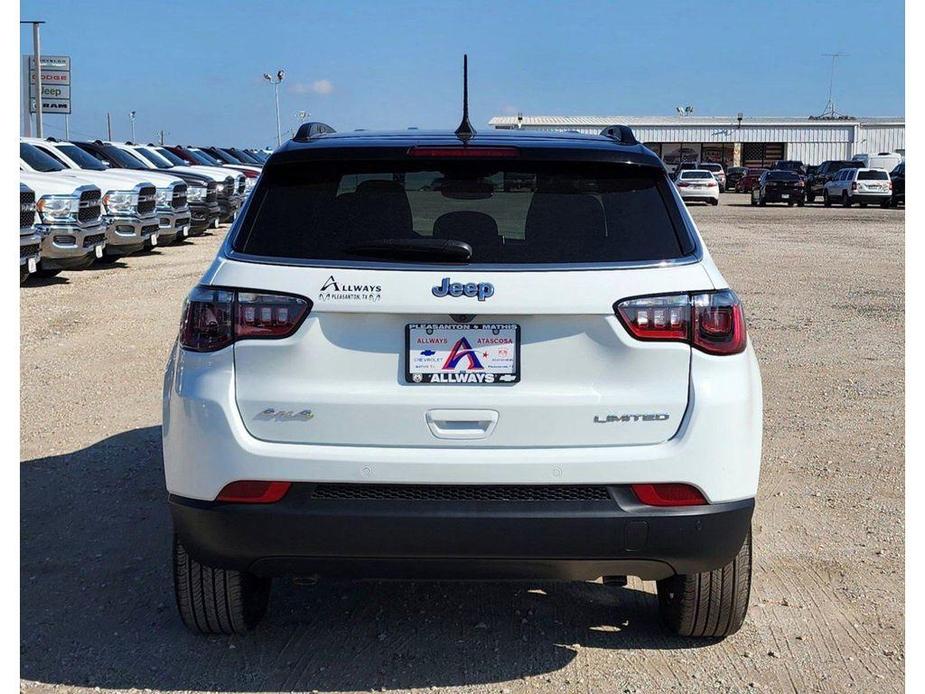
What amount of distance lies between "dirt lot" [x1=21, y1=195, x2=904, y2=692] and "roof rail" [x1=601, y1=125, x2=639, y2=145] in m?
1.83

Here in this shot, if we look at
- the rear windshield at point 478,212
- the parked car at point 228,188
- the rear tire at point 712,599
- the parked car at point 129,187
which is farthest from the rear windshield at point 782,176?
the rear windshield at point 478,212

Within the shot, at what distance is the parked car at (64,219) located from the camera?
55.5 ft

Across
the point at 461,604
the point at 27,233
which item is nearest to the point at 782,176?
the point at 27,233

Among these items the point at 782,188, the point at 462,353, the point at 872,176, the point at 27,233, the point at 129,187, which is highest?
the point at 872,176

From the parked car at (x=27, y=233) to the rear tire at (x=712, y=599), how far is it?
43.0ft

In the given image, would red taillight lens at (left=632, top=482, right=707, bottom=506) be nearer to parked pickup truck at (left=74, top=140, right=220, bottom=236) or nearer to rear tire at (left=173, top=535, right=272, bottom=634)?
rear tire at (left=173, top=535, right=272, bottom=634)

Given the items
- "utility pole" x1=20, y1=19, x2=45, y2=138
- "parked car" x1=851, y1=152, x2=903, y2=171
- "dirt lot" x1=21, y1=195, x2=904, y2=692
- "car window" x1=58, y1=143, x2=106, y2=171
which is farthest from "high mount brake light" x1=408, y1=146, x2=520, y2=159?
"parked car" x1=851, y1=152, x2=903, y2=171

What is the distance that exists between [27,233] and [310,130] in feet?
40.3

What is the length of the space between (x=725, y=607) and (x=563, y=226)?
1493 mm

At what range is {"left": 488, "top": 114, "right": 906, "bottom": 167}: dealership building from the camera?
88.6 metres

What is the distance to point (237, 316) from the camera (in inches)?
147

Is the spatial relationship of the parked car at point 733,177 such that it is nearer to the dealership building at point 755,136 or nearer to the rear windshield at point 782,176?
the dealership building at point 755,136

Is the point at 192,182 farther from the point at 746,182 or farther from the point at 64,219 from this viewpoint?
the point at 746,182

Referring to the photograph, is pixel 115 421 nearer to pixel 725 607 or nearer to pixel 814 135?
pixel 725 607
